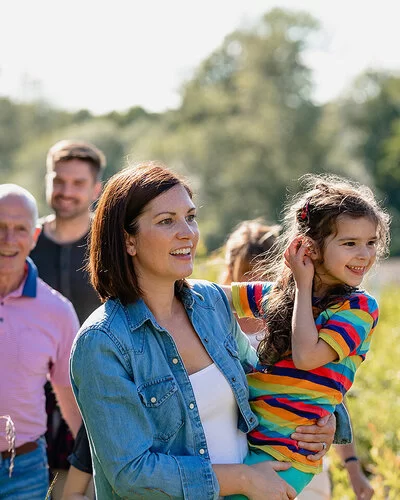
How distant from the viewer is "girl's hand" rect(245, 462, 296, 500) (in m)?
2.67

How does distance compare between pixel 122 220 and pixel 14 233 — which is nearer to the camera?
pixel 122 220

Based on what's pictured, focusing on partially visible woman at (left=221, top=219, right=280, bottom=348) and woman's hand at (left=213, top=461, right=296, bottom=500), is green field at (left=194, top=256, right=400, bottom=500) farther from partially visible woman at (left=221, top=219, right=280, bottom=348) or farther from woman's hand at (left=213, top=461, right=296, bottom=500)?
woman's hand at (left=213, top=461, right=296, bottom=500)

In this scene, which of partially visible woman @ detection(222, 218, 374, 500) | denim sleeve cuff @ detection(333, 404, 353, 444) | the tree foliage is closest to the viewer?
denim sleeve cuff @ detection(333, 404, 353, 444)

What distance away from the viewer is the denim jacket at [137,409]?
247 centimetres

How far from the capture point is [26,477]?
358 centimetres

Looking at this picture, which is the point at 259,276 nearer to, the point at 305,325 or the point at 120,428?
the point at 305,325

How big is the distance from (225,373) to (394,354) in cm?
829

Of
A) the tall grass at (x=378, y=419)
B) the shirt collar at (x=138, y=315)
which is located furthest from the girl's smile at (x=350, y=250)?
the tall grass at (x=378, y=419)

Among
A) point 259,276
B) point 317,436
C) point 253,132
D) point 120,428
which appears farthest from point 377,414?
point 253,132

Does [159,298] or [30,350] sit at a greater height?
[159,298]

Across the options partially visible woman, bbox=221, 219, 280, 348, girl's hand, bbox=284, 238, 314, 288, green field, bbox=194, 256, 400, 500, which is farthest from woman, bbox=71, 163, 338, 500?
green field, bbox=194, 256, 400, 500

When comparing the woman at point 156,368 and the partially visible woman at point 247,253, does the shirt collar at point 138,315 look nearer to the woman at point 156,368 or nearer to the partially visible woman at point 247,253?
the woman at point 156,368

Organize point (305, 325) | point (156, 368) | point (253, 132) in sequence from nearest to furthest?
point (156, 368) → point (305, 325) → point (253, 132)

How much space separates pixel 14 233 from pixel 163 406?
1480 millimetres
